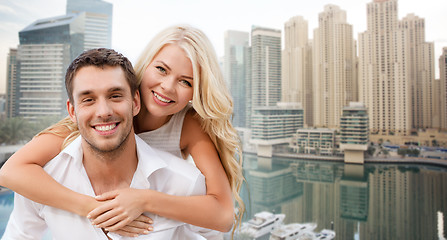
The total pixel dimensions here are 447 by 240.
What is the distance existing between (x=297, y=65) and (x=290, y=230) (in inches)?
198

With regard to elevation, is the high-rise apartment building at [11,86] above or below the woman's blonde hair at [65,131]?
above

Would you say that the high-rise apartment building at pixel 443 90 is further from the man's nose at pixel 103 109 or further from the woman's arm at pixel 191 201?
the man's nose at pixel 103 109

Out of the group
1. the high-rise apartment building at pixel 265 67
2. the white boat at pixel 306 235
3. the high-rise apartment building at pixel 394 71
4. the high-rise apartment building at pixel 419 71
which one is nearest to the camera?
the high-rise apartment building at pixel 419 71

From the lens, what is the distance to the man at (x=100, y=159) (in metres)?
0.69

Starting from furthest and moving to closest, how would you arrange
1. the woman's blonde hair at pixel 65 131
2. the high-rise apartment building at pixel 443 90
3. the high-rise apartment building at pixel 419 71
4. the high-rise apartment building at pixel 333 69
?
the high-rise apartment building at pixel 333 69, the high-rise apartment building at pixel 419 71, the high-rise apartment building at pixel 443 90, the woman's blonde hair at pixel 65 131

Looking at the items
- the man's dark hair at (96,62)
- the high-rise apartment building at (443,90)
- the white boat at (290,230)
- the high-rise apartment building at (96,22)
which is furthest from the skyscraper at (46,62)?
the high-rise apartment building at (443,90)

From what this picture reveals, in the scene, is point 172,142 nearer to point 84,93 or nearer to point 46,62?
point 84,93

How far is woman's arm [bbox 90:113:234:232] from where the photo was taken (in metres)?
0.69

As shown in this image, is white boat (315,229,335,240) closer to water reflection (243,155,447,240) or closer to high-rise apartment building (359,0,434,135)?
water reflection (243,155,447,240)

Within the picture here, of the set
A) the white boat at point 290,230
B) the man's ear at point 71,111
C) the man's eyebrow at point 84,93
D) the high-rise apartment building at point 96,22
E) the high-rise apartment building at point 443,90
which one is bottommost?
the white boat at point 290,230

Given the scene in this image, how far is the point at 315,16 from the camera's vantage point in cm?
938

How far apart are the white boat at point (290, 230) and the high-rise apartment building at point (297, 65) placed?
3.60 m

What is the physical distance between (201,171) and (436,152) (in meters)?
8.23

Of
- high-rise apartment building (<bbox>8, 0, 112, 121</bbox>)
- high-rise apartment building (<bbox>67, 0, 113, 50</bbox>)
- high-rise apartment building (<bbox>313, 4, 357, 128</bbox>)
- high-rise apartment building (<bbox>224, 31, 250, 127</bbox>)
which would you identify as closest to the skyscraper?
high-rise apartment building (<bbox>8, 0, 112, 121</bbox>)
